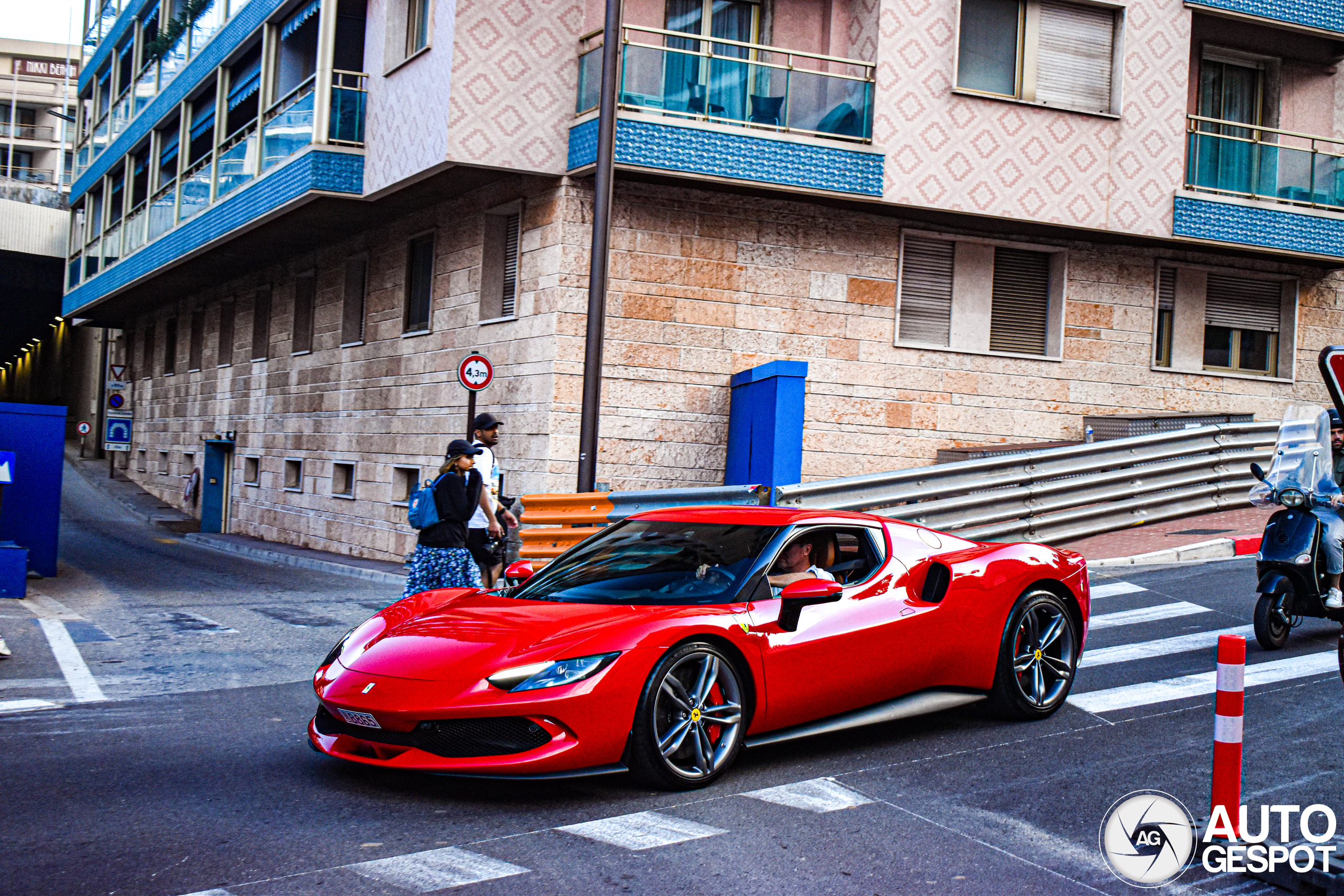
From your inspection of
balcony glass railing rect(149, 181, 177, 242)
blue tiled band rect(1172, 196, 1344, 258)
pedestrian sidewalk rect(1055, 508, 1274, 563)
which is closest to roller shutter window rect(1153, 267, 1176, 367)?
blue tiled band rect(1172, 196, 1344, 258)

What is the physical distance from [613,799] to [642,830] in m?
0.43

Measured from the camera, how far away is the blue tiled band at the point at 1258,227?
17375mm

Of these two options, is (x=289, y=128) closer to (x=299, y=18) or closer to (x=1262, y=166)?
(x=299, y=18)

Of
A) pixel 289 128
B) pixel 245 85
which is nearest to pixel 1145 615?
pixel 289 128

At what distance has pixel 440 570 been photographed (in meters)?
9.50

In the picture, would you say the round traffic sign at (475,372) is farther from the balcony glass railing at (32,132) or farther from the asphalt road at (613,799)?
the balcony glass railing at (32,132)

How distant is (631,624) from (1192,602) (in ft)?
23.3


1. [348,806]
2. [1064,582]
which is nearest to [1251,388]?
[1064,582]

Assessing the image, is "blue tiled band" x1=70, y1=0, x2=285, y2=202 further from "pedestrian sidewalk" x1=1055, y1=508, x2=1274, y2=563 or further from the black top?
"pedestrian sidewalk" x1=1055, y1=508, x2=1274, y2=563

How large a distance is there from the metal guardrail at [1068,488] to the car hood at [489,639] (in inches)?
283

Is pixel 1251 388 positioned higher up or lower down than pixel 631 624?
higher up

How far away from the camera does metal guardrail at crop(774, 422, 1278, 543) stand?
13.6 m

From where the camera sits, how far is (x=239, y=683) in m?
8.14

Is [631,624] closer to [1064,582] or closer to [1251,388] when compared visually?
[1064,582]
